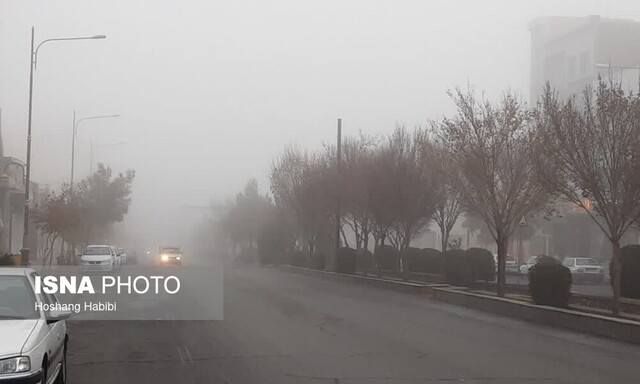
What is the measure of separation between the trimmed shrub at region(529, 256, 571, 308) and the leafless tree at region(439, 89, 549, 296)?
2618mm

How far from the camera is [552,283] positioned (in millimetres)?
21859

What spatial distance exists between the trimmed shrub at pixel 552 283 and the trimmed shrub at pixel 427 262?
15.6 metres

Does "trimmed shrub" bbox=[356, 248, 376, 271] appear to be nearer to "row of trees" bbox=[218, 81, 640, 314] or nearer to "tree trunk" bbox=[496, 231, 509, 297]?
"row of trees" bbox=[218, 81, 640, 314]

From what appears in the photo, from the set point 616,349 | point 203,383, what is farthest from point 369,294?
point 203,383

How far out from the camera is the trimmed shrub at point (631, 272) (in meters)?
25.1

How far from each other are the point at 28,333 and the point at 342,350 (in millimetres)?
7017

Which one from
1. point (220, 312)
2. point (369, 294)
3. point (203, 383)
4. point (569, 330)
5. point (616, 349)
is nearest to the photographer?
point (203, 383)

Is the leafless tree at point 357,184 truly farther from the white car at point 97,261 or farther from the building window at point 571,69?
the building window at point 571,69

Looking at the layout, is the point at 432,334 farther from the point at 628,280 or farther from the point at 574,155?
the point at 628,280

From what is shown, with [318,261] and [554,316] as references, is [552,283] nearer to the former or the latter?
[554,316]

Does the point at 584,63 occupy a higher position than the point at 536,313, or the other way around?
the point at 584,63

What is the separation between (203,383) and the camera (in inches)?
431

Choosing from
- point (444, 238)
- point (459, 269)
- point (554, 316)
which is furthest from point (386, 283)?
point (554, 316)

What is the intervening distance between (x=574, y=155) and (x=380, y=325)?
5936 mm
